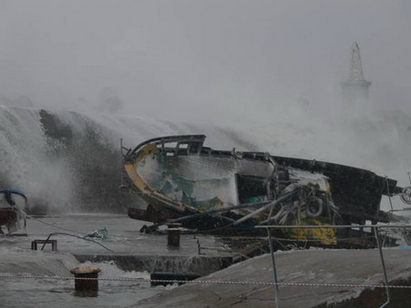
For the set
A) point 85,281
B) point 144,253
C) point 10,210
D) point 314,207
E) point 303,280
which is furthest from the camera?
point 314,207

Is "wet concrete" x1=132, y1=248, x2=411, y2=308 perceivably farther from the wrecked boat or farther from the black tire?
the wrecked boat

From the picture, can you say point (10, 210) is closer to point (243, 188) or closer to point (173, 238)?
point (173, 238)

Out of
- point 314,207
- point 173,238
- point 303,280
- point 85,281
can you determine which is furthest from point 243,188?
point 303,280

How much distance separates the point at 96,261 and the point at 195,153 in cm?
872

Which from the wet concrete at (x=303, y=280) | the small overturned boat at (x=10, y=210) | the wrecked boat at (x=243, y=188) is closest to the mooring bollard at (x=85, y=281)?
the wet concrete at (x=303, y=280)

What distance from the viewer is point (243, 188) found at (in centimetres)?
2098

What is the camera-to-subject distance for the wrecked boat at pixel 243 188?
64.7 feet

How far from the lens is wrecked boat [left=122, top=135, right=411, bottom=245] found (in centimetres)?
1973

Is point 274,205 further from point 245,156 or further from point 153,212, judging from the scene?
point 153,212

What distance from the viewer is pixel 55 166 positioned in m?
35.8

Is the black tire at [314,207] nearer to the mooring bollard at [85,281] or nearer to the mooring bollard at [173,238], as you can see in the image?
the mooring bollard at [173,238]

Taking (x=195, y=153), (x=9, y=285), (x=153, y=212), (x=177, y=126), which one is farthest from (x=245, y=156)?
(x=177, y=126)

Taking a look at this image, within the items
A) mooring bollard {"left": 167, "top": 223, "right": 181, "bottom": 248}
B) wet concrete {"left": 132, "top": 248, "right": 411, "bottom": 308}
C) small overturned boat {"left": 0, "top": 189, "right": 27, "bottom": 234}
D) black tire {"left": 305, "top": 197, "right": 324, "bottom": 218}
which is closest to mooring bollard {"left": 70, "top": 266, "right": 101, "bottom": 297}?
wet concrete {"left": 132, "top": 248, "right": 411, "bottom": 308}

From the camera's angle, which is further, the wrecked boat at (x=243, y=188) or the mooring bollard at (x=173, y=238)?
the wrecked boat at (x=243, y=188)
